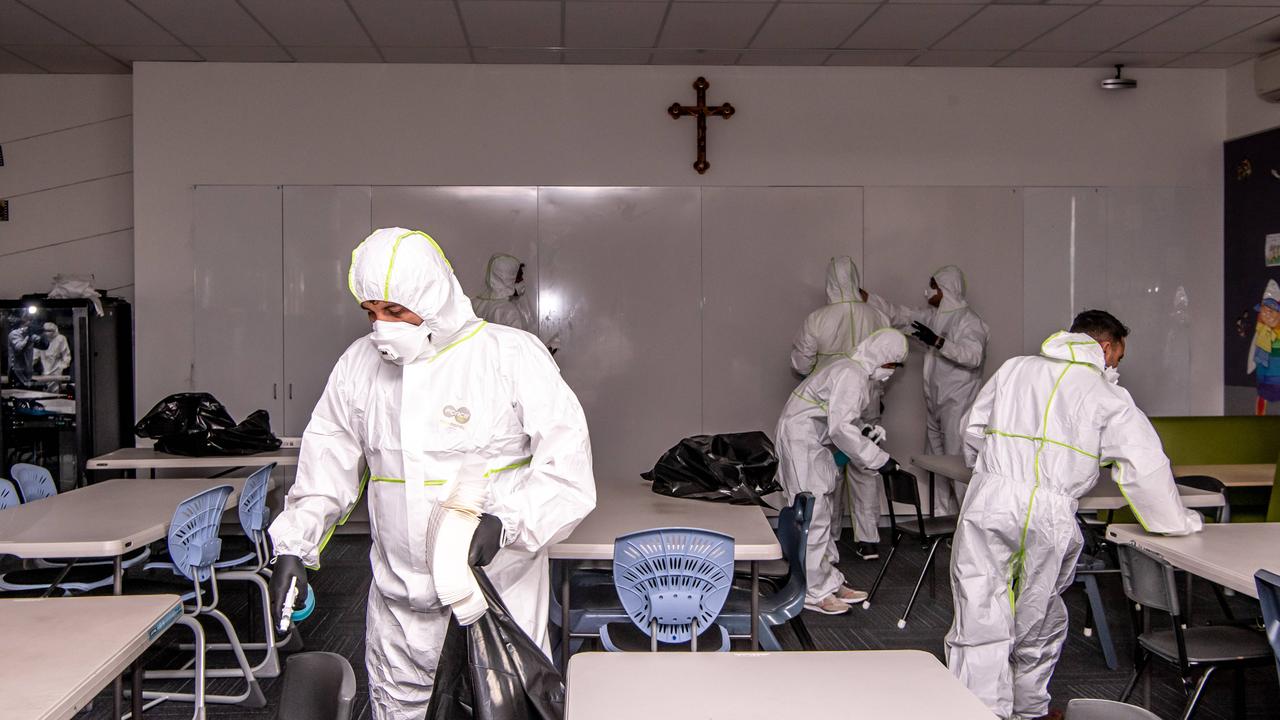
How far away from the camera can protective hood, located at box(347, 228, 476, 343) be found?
1.94 meters

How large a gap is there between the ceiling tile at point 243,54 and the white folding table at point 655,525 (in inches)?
141

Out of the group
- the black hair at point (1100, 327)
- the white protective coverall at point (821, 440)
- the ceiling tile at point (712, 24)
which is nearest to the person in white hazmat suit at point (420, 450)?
the black hair at point (1100, 327)

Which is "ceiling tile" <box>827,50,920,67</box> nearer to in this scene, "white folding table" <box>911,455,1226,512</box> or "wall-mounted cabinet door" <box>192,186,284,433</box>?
"white folding table" <box>911,455,1226,512</box>

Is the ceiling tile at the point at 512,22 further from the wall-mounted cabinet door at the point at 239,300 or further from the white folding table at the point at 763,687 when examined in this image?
the white folding table at the point at 763,687

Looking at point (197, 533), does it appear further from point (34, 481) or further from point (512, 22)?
point (512, 22)

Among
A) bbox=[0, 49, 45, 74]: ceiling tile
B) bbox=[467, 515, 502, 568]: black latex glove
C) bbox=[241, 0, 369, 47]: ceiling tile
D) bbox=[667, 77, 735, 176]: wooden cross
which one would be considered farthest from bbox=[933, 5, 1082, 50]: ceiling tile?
bbox=[0, 49, 45, 74]: ceiling tile

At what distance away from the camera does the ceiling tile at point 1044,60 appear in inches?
212

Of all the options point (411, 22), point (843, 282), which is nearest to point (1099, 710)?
point (843, 282)

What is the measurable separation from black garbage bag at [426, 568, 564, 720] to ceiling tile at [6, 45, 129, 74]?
509 cm

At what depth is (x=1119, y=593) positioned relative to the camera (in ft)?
14.4

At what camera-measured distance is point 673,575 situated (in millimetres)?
2391

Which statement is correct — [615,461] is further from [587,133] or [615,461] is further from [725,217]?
[587,133]

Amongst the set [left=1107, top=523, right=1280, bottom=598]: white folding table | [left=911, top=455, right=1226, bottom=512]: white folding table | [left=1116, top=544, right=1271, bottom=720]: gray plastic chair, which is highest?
[left=911, top=455, right=1226, bottom=512]: white folding table

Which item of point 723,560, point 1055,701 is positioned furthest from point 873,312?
point 723,560
